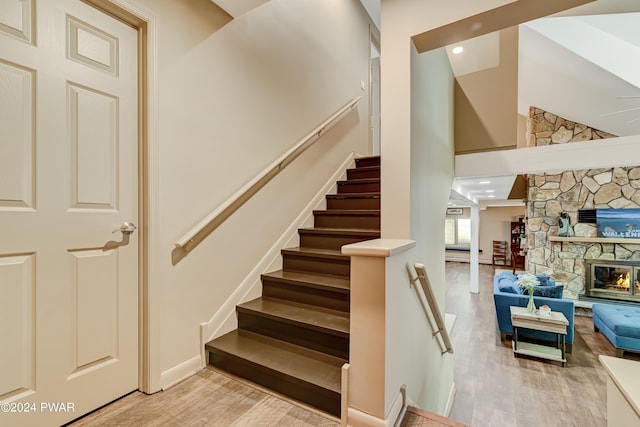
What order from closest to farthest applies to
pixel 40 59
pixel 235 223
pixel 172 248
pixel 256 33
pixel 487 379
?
pixel 40 59
pixel 172 248
pixel 235 223
pixel 256 33
pixel 487 379

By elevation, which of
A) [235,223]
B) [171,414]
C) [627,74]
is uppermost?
[627,74]

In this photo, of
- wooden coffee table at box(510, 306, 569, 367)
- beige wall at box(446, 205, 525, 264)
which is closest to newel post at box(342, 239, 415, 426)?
wooden coffee table at box(510, 306, 569, 367)

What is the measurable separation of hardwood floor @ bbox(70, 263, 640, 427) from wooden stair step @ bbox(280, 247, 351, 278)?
0.95 m

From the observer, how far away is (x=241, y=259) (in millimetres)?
2154

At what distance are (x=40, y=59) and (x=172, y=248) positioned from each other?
1034 millimetres

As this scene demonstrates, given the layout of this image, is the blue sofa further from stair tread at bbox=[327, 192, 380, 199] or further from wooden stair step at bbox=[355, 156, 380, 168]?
stair tread at bbox=[327, 192, 380, 199]

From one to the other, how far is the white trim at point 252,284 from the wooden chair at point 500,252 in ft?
36.0

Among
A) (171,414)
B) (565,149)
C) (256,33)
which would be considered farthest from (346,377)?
(565,149)

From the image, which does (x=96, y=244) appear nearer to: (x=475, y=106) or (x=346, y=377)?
(x=346, y=377)

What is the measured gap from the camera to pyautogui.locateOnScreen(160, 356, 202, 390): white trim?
1585 mm

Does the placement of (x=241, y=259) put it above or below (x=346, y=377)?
above

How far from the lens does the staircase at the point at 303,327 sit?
1.51 meters

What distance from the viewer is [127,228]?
1502 millimetres

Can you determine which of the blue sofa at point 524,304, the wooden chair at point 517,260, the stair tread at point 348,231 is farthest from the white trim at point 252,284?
the wooden chair at point 517,260
